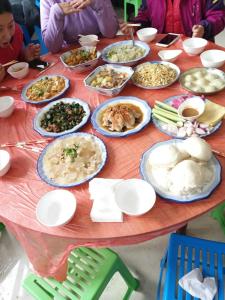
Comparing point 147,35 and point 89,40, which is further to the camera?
point 89,40

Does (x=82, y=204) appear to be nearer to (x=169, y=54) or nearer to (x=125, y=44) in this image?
(x=169, y=54)

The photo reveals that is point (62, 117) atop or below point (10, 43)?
below

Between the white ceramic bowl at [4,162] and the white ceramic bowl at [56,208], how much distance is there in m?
0.26

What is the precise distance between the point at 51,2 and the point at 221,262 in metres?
2.03

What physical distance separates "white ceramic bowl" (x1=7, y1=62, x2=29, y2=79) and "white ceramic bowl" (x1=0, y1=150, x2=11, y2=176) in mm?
764

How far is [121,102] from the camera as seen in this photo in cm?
159

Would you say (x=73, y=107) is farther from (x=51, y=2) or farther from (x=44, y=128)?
(x=51, y=2)

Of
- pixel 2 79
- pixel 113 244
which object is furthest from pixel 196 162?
pixel 2 79

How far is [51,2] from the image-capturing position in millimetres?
2166

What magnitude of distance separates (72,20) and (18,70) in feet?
2.02

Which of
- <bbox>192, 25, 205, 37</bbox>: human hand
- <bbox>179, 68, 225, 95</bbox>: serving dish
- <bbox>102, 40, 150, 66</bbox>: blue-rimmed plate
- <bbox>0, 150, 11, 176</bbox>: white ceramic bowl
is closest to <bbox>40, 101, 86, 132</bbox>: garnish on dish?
<bbox>0, 150, 11, 176</bbox>: white ceramic bowl

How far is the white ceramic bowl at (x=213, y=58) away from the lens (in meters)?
1.67

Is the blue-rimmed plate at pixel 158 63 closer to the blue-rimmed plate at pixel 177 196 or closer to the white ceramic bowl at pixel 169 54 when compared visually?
the white ceramic bowl at pixel 169 54

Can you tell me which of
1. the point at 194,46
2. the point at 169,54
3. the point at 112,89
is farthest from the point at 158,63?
the point at 112,89
